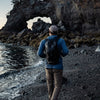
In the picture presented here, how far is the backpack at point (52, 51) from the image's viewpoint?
5.35 m

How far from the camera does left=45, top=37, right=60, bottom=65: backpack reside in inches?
211

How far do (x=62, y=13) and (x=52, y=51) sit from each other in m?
55.3

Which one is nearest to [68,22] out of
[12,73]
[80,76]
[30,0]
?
[30,0]

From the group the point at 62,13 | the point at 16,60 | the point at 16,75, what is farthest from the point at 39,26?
the point at 16,75

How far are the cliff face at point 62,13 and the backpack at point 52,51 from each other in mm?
39758

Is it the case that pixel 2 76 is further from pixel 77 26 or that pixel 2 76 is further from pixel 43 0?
pixel 43 0

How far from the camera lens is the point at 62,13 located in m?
59.0

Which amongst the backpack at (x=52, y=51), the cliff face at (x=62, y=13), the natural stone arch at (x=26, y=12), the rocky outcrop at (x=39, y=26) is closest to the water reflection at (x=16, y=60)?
the backpack at (x=52, y=51)

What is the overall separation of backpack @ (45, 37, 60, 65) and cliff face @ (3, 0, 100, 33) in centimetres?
3976

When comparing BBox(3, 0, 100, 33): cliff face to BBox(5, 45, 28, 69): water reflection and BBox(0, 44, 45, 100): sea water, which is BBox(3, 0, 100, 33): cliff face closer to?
BBox(5, 45, 28, 69): water reflection

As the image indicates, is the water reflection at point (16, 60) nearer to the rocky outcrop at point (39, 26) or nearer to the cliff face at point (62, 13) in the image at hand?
the cliff face at point (62, 13)

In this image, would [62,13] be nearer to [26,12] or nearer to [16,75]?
[26,12]

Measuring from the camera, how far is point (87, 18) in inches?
1887

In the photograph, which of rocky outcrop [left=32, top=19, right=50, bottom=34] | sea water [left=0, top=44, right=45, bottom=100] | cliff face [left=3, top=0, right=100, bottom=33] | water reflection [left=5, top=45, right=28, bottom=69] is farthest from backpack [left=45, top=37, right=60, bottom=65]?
rocky outcrop [left=32, top=19, right=50, bottom=34]
